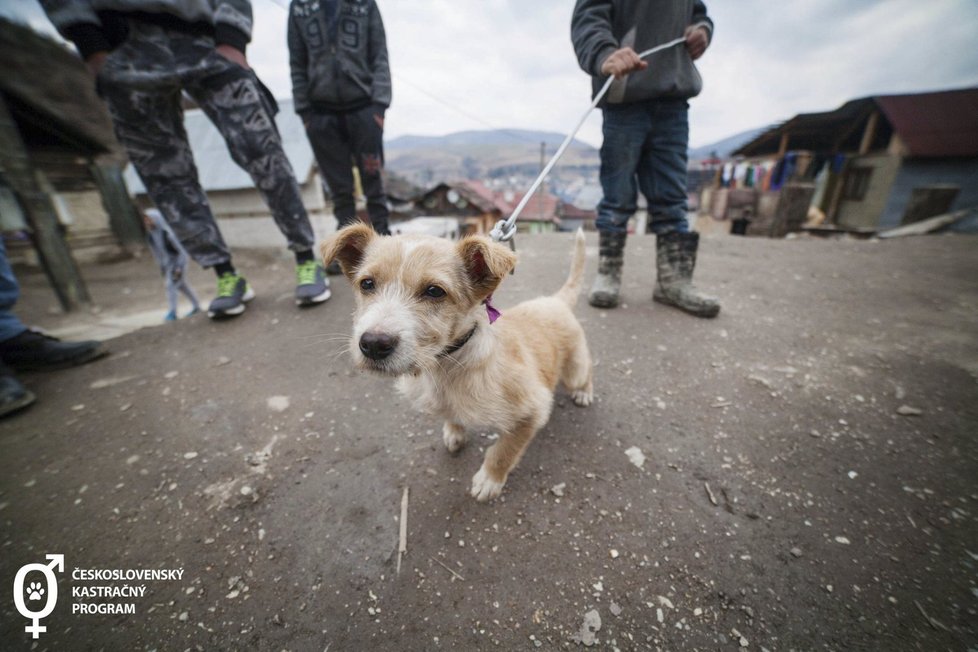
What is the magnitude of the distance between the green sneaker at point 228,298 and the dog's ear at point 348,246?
2537mm

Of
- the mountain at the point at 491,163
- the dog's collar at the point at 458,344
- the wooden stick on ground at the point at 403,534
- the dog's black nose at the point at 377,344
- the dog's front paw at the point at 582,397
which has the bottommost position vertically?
the wooden stick on ground at the point at 403,534

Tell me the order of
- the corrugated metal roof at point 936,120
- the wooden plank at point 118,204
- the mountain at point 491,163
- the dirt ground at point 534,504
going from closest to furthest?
the dirt ground at point 534,504 < the wooden plank at point 118,204 < the corrugated metal roof at point 936,120 < the mountain at point 491,163

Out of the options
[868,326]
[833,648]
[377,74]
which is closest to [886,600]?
[833,648]

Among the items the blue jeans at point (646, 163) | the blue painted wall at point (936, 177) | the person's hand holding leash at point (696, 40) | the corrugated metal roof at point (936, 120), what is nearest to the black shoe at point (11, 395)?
the blue jeans at point (646, 163)

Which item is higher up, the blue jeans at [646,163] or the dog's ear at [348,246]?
the blue jeans at [646,163]

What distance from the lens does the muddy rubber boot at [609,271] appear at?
3.83 m

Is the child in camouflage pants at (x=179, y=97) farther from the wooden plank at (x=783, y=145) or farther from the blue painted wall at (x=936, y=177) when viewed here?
the wooden plank at (x=783, y=145)

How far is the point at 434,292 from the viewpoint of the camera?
173cm

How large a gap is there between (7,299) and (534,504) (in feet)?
14.5

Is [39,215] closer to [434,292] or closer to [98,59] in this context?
[98,59]

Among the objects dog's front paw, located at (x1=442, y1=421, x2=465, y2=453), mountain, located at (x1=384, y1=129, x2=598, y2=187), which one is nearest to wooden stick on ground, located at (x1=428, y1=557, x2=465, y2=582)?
dog's front paw, located at (x1=442, y1=421, x2=465, y2=453)

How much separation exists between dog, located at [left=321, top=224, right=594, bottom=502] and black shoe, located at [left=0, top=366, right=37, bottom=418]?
8.95ft

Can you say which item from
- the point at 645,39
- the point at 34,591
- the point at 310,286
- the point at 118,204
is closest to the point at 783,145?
the point at 645,39

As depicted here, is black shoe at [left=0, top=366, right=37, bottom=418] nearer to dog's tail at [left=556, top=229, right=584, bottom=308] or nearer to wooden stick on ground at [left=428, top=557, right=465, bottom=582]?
wooden stick on ground at [left=428, top=557, right=465, bottom=582]
